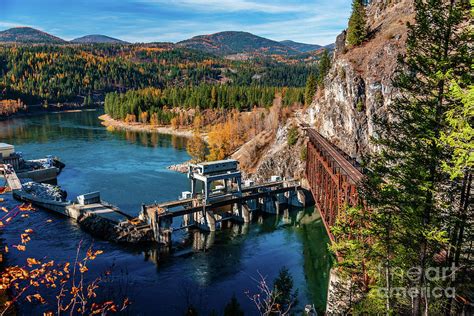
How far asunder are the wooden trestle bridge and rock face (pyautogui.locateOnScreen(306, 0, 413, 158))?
35.9 feet

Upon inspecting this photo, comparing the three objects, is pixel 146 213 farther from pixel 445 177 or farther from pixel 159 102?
pixel 159 102

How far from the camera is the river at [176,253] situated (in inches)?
1486

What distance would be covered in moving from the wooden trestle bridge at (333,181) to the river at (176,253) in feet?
20.5

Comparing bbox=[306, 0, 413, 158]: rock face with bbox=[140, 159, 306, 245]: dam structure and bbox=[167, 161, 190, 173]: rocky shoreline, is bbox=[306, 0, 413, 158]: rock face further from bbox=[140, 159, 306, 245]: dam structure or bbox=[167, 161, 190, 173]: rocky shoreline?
bbox=[167, 161, 190, 173]: rocky shoreline

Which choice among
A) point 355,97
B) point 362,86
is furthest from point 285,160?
point 362,86

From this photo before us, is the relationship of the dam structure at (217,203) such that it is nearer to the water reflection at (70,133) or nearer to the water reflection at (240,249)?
the water reflection at (240,249)

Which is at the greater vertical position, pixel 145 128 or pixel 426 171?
pixel 426 171

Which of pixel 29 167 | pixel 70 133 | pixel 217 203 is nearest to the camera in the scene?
pixel 217 203

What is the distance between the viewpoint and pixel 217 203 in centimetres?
5953

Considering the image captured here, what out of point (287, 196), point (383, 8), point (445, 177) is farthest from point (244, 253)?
point (383, 8)

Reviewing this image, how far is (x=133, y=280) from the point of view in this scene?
1619 inches

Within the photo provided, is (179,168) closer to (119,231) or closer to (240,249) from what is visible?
(119,231)

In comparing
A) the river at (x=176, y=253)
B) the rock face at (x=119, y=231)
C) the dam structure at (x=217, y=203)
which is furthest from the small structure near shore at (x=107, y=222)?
the dam structure at (x=217, y=203)

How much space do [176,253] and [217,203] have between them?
481 inches
